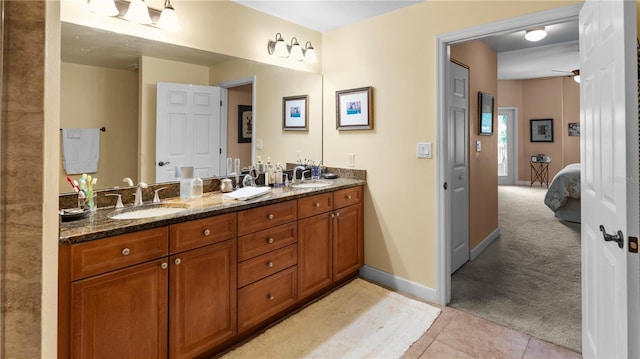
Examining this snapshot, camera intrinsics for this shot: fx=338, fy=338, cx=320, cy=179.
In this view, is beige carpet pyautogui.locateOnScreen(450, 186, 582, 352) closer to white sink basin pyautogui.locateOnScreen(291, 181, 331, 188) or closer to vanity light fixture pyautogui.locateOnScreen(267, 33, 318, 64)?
white sink basin pyautogui.locateOnScreen(291, 181, 331, 188)

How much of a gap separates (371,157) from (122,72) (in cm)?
197

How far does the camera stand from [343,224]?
2846 millimetres

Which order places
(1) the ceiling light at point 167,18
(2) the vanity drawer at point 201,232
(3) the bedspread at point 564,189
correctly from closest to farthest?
1. (2) the vanity drawer at point 201,232
2. (1) the ceiling light at point 167,18
3. (3) the bedspread at point 564,189

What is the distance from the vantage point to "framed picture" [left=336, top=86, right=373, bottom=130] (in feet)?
9.66

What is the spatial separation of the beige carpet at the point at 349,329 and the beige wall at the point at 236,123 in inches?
51.4

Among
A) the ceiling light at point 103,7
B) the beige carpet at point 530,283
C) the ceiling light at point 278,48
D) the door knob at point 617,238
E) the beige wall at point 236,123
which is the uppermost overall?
the ceiling light at point 278,48

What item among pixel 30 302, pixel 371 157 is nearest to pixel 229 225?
pixel 30 302

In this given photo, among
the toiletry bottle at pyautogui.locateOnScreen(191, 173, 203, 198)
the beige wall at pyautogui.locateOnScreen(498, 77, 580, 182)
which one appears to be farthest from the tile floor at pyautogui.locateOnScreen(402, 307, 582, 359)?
the beige wall at pyautogui.locateOnScreen(498, 77, 580, 182)

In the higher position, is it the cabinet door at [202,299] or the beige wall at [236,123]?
the beige wall at [236,123]

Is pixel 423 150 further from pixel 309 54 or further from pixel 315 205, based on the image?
pixel 309 54

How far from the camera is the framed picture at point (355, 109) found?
294cm

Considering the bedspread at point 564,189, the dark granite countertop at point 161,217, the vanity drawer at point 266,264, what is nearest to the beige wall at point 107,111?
the dark granite countertop at point 161,217

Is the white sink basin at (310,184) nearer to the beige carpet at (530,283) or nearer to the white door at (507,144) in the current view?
the beige carpet at (530,283)

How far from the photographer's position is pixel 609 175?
4.46ft
